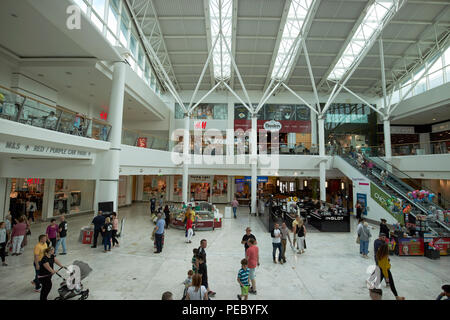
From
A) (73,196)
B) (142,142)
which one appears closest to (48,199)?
(73,196)

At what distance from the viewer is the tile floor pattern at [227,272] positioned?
5789 mm

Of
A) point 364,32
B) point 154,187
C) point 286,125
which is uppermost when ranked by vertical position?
point 364,32

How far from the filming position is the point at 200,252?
5.62 meters

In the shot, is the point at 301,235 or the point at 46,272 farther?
the point at 301,235

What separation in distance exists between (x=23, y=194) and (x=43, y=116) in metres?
9.38

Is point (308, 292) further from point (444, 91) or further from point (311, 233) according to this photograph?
point (444, 91)

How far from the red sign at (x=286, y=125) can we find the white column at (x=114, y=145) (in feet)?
53.2

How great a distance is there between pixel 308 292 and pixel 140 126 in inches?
955

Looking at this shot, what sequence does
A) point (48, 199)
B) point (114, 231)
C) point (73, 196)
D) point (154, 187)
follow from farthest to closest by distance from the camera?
point (154, 187), point (73, 196), point (48, 199), point (114, 231)

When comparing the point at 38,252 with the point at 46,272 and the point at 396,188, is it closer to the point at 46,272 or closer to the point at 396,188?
the point at 46,272

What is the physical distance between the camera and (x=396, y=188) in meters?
14.2

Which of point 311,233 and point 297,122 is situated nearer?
point 311,233

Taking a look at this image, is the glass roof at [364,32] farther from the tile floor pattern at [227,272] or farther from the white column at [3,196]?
the white column at [3,196]
